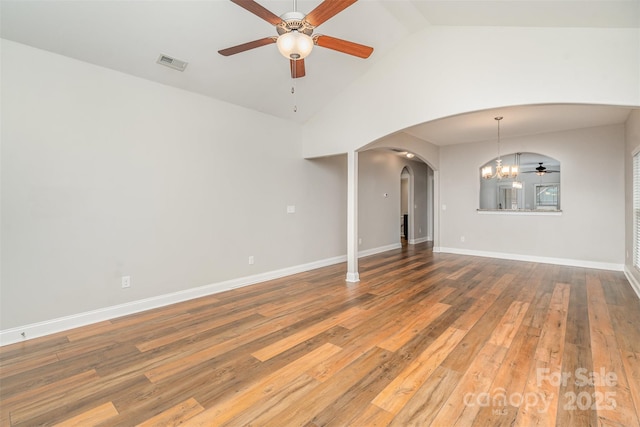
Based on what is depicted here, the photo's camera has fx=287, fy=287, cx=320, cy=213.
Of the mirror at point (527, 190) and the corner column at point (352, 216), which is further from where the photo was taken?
the mirror at point (527, 190)

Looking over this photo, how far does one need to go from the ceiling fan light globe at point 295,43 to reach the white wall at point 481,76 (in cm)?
239

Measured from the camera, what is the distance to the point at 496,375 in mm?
2154

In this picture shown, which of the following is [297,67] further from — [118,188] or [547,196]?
[547,196]

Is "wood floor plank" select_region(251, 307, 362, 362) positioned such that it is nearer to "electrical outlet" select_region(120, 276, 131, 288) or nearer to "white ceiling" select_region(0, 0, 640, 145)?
"electrical outlet" select_region(120, 276, 131, 288)

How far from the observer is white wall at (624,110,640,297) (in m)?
4.18

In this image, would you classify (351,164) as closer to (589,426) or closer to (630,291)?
(589,426)

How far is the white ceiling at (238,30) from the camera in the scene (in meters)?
2.69

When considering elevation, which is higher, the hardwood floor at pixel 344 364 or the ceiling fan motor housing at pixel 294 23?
the ceiling fan motor housing at pixel 294 23

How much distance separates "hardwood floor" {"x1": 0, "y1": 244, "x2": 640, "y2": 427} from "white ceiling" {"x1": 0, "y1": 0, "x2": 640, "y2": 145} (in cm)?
295

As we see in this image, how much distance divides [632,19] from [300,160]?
438 centimetres

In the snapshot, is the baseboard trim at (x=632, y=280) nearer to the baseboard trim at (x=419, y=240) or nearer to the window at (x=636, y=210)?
the window at (x=636, y=210)

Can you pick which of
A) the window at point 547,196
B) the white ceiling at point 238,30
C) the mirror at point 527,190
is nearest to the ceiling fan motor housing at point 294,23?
the white ceiling at point 238,30

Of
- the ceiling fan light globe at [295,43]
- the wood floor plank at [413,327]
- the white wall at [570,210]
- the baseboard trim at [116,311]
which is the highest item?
the ceiling fan light globe at [295,43]

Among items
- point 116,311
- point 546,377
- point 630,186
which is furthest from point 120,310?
point 630,186
